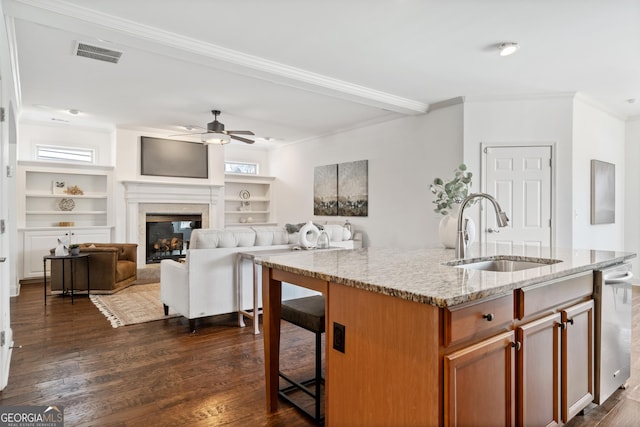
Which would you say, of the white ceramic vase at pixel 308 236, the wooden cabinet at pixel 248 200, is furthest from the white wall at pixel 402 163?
the white ceramic vase at pixel 308 236

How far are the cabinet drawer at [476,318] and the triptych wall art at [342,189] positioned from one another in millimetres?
4920

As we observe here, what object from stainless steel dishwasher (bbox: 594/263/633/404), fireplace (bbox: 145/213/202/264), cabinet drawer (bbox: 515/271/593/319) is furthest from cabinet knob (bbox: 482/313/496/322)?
fireplace (bbox: 145/213/202/264)

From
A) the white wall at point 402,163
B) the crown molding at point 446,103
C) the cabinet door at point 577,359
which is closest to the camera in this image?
the cabinet door at point 577,359

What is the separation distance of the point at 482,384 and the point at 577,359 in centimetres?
92

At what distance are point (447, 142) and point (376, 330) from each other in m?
4.20

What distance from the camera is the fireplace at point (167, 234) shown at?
711 centimetres

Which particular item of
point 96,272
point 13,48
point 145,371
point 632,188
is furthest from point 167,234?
point 632,188

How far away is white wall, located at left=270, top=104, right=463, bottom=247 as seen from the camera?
17.1ft

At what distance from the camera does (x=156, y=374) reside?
272 centimetres

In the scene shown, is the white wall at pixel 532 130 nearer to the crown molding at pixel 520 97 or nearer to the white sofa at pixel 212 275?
the crown molding at pixel 520 97

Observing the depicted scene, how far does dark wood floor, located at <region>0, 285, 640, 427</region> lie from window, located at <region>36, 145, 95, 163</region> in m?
3.47

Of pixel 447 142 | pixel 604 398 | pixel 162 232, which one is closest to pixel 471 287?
pixel 604 398

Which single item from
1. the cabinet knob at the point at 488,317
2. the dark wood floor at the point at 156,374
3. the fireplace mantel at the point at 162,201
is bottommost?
the dark wood floor at the point at 156,374

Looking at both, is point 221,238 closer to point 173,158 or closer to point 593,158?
point 173,158
